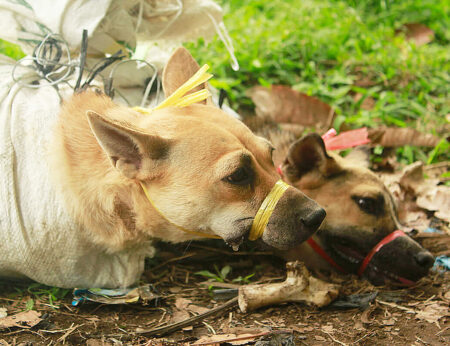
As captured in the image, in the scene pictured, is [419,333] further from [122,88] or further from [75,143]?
[122,88]

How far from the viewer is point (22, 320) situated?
2711 mm

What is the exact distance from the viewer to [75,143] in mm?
2859

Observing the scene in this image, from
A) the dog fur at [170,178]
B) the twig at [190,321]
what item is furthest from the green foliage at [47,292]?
the twig at [190,321]

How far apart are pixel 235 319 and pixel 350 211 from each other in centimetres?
124

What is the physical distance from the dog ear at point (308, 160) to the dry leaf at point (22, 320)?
6.59 feet

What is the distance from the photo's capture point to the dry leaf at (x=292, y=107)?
508 centimetres

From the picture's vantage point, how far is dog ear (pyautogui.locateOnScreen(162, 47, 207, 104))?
10.5 ft

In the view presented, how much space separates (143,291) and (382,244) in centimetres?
171

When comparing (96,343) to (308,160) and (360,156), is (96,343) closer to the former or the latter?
(308,160)

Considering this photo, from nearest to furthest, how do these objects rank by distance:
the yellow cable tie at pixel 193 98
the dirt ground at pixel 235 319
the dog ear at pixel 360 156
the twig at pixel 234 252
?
1. the dirt ground at pixel 235 319
2. the yellow cable tie at pixel 193 98
3. the twig at pixel 234 252
4. the dog ear at pixel 360 156

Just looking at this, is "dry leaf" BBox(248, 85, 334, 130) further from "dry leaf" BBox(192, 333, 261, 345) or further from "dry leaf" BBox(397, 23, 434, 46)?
"dry leaf" BBox(192, 333, 261, 345)

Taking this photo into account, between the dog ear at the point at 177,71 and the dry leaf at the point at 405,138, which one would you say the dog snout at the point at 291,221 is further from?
the dry leaf at the point at 405,138

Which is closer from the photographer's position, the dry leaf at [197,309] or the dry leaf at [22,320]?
the dry leaf at [22,320]

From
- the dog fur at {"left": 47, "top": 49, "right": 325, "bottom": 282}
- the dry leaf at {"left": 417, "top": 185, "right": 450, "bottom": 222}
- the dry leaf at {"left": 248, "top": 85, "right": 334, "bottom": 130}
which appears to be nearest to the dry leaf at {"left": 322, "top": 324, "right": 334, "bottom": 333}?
the dog fur at {"left": 47, "top": 49, "right": 325, "bottom": 282}
